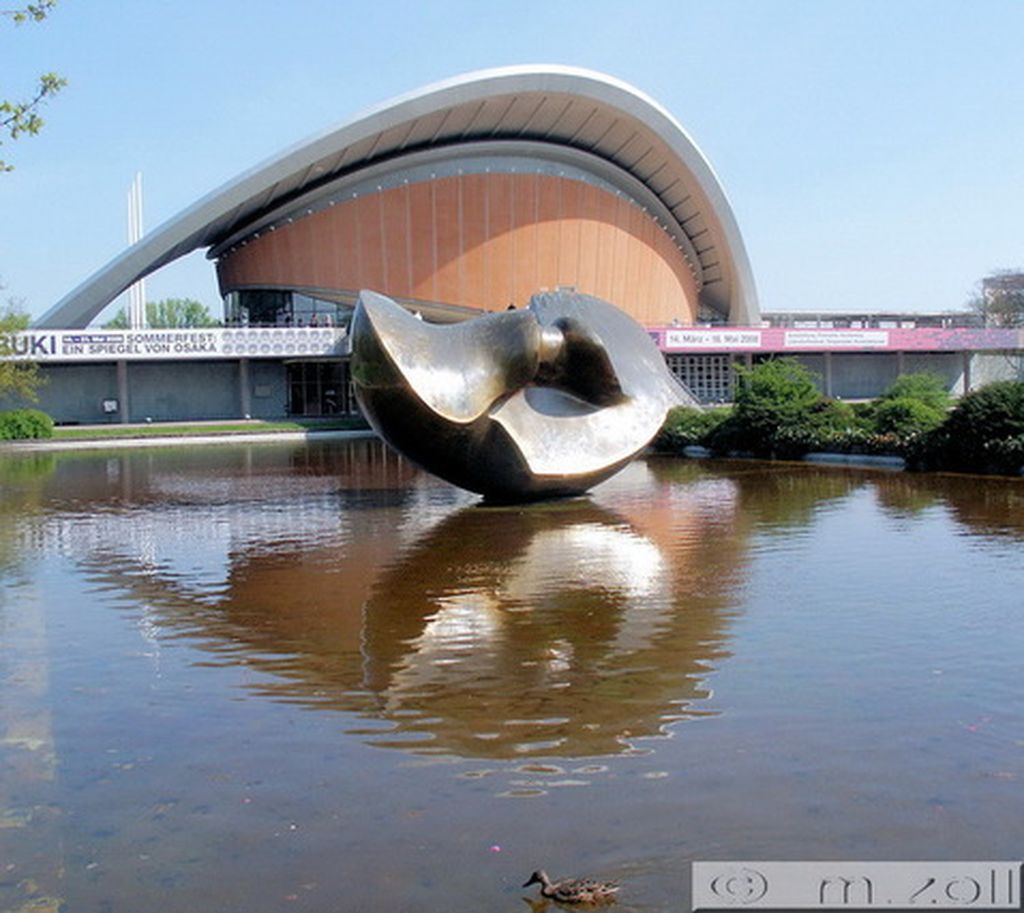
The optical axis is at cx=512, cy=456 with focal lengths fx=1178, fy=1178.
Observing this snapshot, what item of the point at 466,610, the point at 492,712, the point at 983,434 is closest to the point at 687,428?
the point at 983,434

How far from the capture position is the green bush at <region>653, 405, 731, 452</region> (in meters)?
29.1

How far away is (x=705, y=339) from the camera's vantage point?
5159 cm

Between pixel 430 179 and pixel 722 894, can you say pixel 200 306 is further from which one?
pixel 722 894

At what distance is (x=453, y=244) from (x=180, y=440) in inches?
762

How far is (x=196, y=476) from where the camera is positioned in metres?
25.2

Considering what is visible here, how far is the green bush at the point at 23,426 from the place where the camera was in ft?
130

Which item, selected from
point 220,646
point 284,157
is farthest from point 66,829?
point 284,157

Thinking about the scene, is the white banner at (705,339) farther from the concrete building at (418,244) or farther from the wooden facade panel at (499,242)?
the wooden facade panel at (499,242)

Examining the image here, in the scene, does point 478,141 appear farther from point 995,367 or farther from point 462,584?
point 462,584

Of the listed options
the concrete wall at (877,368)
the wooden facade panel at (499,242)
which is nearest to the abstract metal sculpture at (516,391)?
the wooden facade panel at (499,242)

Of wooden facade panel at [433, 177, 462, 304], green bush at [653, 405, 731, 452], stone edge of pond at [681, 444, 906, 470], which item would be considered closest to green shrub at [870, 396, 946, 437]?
stone edge of pond at [681, 444, 906, 470]

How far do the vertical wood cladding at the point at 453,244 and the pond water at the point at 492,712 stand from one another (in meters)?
40.9

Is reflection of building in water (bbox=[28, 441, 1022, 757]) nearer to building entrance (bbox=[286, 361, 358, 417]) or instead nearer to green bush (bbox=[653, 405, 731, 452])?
green bush (bbox=[653, 405, 731, 452])

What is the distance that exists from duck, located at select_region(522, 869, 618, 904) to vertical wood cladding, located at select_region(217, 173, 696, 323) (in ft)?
162
